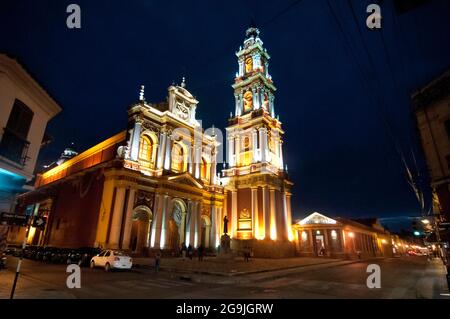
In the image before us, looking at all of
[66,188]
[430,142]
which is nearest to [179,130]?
[66,188]

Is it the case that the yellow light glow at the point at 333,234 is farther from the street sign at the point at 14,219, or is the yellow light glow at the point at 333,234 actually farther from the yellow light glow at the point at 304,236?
the street sign at the point at 14,219

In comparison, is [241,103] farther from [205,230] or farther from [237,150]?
[205,230]

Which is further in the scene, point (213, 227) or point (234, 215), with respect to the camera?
point (234, 215)

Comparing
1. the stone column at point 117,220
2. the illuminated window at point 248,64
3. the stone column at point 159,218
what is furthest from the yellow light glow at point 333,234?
the illuminated window at point 248,64

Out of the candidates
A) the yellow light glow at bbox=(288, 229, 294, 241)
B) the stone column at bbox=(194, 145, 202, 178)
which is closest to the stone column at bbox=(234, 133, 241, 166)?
Result: the stone column at bbox=(194, 145, 202, 178)

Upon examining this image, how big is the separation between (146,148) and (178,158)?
14.8 ft

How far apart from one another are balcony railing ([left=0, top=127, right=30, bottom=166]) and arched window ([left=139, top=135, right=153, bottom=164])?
16334mm

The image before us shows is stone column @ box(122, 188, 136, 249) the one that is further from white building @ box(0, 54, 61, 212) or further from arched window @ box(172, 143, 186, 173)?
white building @ box(0, 54, 61, 212)

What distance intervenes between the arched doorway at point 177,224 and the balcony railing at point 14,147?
18.0 metres

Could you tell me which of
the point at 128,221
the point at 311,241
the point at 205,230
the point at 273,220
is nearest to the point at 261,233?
the point at 273,220

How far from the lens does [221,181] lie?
1438 inches

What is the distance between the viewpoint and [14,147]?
10.7 metres
